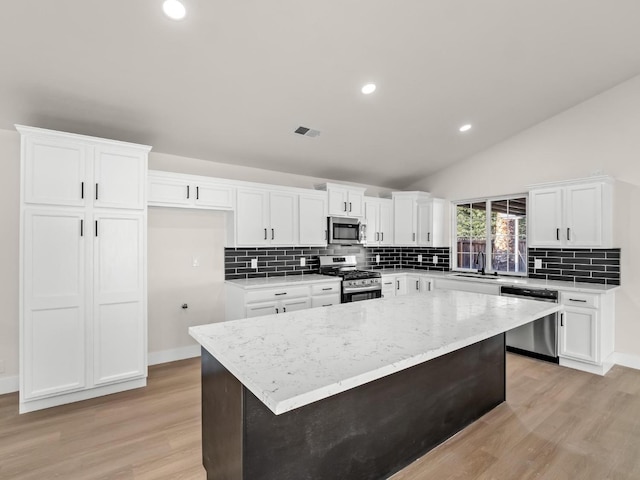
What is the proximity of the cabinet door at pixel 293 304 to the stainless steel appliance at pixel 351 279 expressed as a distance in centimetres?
62

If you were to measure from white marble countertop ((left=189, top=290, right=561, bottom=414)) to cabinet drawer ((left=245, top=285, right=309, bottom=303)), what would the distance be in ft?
5.38

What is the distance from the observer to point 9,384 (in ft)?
10.2

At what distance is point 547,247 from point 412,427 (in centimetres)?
343

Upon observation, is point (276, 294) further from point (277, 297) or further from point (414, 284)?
point (414, 284)

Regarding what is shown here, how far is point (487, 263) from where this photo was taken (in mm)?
5246

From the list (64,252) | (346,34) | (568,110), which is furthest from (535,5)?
(64,252)

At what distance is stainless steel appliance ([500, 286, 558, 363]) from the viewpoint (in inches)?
149

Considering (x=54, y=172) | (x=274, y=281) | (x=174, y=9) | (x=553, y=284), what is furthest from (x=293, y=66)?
(x=553, y=284)

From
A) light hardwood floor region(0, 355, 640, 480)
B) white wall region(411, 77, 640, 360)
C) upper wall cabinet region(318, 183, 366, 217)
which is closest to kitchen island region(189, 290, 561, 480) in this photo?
light hardwood floor region(0, 355, 640, 480)

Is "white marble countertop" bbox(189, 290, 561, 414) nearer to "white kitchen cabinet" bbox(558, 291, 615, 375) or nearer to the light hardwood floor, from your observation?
the light hardwood floor

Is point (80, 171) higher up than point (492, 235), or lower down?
higher up

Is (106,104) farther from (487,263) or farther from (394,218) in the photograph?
(487,263)

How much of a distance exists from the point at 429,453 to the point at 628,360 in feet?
10.8

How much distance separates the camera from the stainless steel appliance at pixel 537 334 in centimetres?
379
